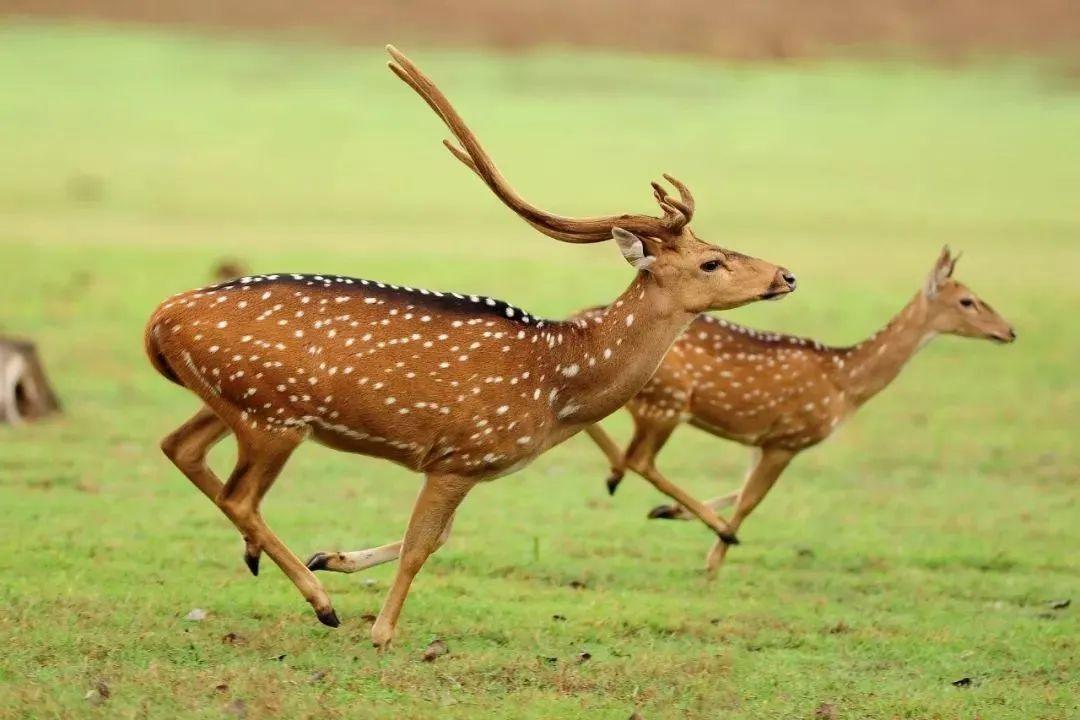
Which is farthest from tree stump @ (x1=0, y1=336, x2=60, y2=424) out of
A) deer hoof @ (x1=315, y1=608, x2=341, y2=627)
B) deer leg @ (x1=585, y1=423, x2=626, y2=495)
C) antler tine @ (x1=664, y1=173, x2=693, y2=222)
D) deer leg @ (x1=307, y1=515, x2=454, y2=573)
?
antler tine @ (x1=664, y1=173, x2=693, y2=222)

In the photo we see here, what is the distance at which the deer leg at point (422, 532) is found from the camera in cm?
753

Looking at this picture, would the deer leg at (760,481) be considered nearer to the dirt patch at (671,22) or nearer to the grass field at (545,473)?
the grass field at (545,473)

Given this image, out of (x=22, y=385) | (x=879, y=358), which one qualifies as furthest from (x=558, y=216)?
(x=22, y=385)

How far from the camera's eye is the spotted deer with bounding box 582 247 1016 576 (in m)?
10.3

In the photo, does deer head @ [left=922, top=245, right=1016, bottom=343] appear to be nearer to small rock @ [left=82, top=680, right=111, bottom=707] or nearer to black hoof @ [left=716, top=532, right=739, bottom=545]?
black hoof @ [left=716, top=532, right=739, bottom=545]

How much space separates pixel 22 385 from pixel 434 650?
20.4 feet

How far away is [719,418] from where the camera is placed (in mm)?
10430

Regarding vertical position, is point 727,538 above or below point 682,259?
below

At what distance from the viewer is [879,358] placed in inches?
426

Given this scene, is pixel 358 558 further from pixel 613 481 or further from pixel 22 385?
pixel 22 385

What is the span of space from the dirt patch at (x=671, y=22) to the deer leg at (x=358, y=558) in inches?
1429

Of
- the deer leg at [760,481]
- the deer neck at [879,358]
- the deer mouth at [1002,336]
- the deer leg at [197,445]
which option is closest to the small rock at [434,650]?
the deer leg at [197,445]

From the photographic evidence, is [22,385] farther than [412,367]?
Yes

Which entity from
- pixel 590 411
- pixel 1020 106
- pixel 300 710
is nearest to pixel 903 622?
pixel 590 411
